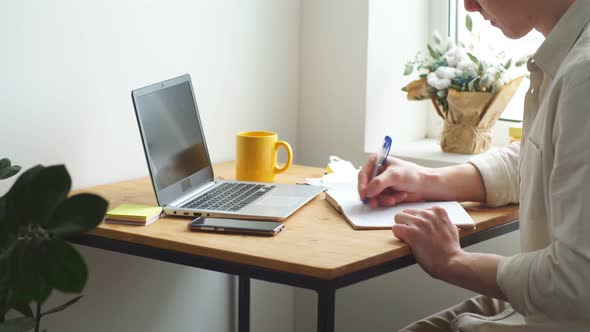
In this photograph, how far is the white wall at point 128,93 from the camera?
135cm

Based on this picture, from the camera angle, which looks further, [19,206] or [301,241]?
[301,241]

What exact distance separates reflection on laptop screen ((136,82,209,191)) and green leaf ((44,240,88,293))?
730 millimetres

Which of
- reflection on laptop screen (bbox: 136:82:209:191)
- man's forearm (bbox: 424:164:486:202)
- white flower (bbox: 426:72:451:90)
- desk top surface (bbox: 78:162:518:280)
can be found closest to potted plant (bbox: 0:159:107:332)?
desk top surface (bbox: 78:162:518:280)

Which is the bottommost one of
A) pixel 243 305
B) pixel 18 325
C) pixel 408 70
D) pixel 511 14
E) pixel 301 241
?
pixel 243 305

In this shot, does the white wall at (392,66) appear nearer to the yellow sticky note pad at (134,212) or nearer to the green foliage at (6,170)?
the yellow sticky note pad at (134,212)

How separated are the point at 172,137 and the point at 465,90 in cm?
86

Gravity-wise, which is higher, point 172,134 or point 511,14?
point 511,14

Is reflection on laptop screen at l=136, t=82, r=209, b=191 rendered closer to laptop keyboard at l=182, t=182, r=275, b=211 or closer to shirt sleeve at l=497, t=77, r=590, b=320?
laptop keyboard at l=182, t=182, r=275, b=211

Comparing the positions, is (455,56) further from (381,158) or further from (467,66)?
(381,158)

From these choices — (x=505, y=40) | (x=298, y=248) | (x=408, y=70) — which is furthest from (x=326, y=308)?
(x=505, y=40)

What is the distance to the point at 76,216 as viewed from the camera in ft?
1.91

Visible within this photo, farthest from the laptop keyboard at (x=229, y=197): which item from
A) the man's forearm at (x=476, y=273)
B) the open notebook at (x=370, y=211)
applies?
the man's forearm at (x=476, y=273)

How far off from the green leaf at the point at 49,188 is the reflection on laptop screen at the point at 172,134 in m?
0.71

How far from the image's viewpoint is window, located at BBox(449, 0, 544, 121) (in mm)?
2100
